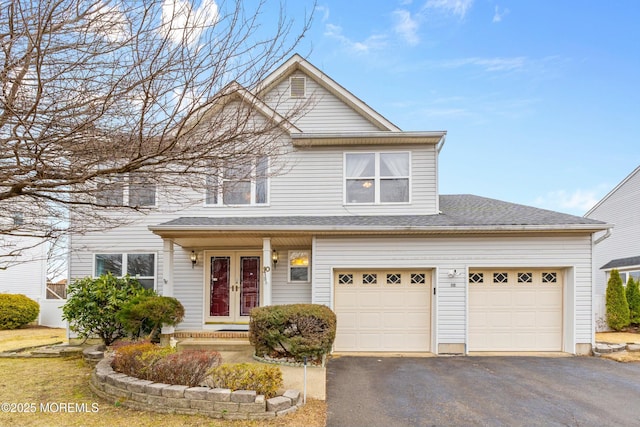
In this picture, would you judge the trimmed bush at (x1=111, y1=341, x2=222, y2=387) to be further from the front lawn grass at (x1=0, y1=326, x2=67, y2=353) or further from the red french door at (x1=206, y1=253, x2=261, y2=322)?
the front lawn grass at (x1=0, y1=326, x2=67, y2=353)

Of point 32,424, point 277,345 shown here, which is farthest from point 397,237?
point 32,424

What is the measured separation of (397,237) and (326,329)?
309 centimetres

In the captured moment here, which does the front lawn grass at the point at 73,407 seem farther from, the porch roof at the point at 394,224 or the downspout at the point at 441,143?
the downspout at the point at 441,143

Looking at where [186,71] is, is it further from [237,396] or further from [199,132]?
[237,396]

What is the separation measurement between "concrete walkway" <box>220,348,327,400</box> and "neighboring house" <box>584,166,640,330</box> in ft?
50.4

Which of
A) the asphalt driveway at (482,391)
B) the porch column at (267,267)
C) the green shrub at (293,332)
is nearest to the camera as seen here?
the asphalt driveway at (482,391)

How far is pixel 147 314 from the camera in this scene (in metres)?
9.19

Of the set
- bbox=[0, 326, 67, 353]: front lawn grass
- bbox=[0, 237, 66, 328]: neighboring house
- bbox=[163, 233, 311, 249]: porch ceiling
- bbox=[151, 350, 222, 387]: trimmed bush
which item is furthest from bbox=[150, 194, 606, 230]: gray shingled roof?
bbox=[0, 237, 66, 328]: neighboring house

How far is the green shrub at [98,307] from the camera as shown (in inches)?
385

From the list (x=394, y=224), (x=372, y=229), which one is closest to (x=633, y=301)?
(x=394, y=224)

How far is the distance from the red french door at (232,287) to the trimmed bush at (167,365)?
15.2 feet

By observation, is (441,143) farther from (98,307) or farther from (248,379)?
(98,307)

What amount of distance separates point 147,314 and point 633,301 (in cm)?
1544

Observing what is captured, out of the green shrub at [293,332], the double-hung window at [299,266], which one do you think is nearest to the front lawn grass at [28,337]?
the double-hung window at [299,266]
